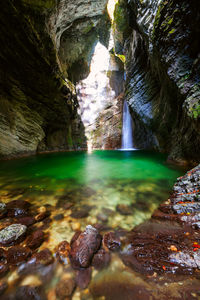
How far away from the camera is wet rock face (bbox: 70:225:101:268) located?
4.96 ft

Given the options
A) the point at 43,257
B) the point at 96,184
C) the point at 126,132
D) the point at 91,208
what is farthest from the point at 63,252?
the point at 126,132

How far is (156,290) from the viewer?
114 cm

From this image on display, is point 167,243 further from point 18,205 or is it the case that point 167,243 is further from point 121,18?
point 121,18

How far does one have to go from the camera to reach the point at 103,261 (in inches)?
61.0

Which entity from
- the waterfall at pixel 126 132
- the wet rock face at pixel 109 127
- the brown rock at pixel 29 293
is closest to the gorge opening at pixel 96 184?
the brown rock at pixel 29 293

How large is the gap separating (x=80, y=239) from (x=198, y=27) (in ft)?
26.7

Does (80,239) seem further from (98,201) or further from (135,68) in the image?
(135,68)

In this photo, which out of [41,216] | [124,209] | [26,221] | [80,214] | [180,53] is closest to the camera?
[26,221]

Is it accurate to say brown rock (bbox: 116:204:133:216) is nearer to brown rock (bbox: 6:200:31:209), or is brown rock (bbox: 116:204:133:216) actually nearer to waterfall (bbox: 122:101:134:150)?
brown rock (bbox: 6:200:31:209)

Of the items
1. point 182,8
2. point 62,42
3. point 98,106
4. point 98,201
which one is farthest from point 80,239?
point 98,106

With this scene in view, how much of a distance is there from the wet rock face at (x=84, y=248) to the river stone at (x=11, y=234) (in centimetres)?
78

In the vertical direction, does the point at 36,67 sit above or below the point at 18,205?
above

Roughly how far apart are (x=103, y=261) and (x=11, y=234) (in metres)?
1.32

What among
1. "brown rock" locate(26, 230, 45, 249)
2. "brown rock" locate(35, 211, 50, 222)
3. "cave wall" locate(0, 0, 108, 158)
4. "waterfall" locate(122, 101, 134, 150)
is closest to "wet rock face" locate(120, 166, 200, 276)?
"brown rock" locate(26, 230, 45, 249)
